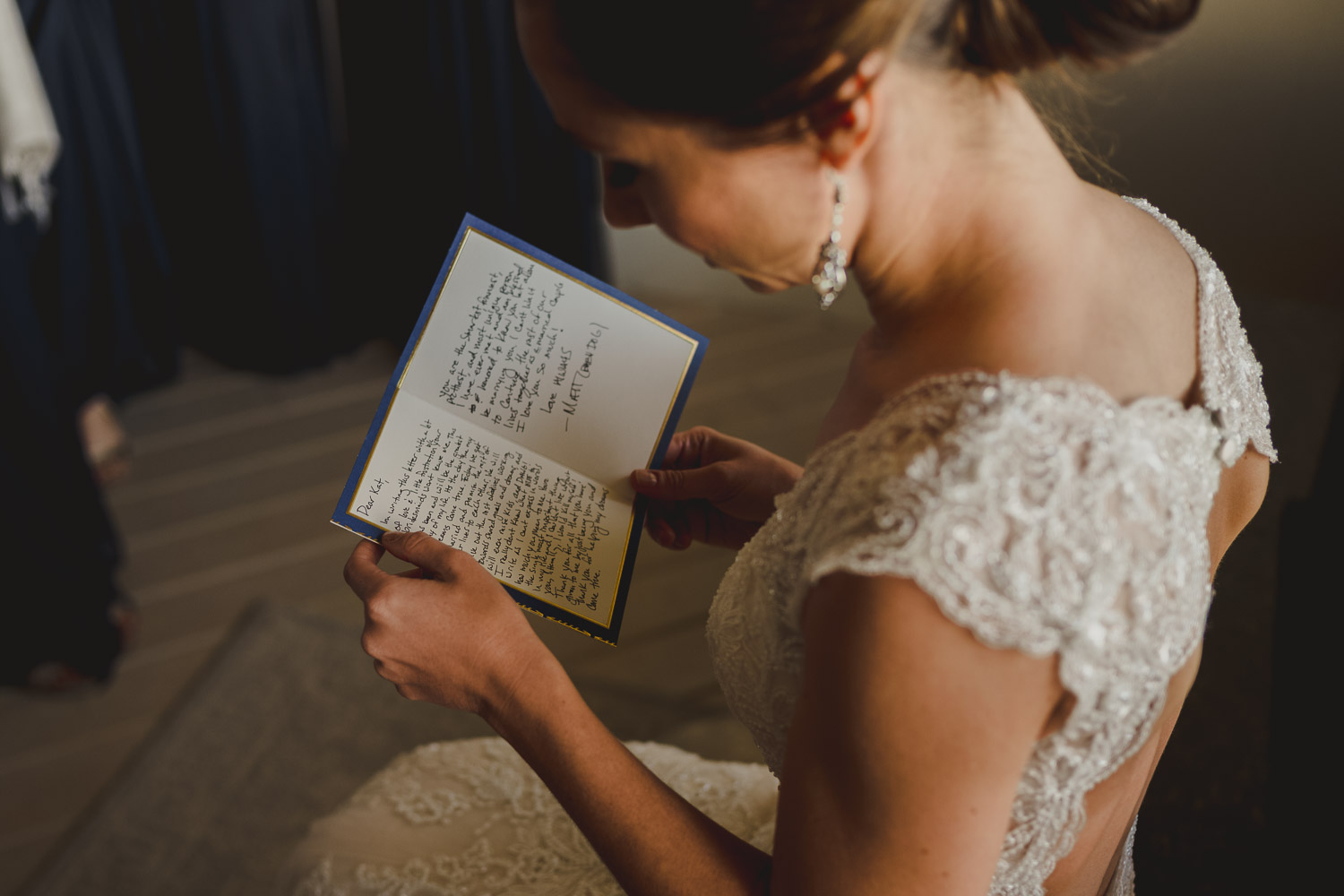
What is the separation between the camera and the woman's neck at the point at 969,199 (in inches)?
25.6

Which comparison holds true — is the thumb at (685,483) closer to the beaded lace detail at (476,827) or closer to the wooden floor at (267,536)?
the beaded lace detail at (476,827)

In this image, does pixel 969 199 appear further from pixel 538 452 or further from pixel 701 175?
pixel 538 452

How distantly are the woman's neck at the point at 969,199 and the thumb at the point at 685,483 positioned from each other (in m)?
0.36

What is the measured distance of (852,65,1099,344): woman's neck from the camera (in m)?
0.65

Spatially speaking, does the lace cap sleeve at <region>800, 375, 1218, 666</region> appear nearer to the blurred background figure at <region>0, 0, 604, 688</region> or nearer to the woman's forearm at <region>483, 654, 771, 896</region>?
the woman's forearm at <region>483, 654, 771, 896</region>

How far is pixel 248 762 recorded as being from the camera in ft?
6.07

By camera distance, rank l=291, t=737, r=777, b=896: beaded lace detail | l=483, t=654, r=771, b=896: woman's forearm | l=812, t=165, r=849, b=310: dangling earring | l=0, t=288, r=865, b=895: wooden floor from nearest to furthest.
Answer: l=812, t=165, r=849, b=310: dangling earring < l=483, t=654, r=771, b=896: woman's forearm < l=291, t=737, r=777, b=896: beaded lace detail < l=0, t=288, r=865, b=895: wooden floor

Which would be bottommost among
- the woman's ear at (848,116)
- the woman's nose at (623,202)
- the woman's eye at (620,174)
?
the woman's nose at (623,202)

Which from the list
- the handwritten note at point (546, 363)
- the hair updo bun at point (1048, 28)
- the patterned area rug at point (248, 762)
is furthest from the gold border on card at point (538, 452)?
the patterned area rug at point (248, 762)

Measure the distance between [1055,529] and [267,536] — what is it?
Result: 210cm

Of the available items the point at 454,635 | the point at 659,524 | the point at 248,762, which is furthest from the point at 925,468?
the point at 248,762

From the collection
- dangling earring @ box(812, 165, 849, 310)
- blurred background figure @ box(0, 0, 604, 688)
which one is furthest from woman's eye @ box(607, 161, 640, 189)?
blurred background figure @ box(0, 0, 604, 688)

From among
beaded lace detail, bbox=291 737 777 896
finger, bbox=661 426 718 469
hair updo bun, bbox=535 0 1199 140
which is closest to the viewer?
hair updo bun, bbox=535 0 1199 140

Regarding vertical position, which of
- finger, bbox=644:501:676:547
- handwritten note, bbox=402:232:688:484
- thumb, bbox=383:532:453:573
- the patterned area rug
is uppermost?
handwritten note, bbox=402:232:688:484
